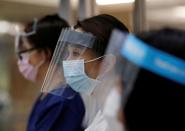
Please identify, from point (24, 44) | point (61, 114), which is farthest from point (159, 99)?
point (24, 44)

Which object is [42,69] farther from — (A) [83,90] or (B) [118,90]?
(B) [118,90]

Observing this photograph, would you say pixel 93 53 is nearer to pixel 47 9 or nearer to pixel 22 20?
pixel 22 20

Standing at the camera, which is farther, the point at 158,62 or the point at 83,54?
the point at 83,54

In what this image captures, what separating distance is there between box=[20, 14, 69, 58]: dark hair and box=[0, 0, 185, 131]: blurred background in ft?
2.57

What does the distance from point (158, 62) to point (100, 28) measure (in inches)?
36.6

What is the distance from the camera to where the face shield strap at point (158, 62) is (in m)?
0.73

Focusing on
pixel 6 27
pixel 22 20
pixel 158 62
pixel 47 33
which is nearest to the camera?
pixel 158 62

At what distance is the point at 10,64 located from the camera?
357cm

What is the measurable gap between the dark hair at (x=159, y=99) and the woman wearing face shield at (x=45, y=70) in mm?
1019

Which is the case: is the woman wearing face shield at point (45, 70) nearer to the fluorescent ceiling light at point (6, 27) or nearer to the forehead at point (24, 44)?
the forehead at point (24, 44)

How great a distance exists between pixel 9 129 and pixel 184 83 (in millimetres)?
3167

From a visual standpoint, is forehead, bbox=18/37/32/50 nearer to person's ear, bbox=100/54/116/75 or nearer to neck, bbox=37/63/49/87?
neck, bbox=37/63/49/87

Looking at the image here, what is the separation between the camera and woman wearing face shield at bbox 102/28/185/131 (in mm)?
738

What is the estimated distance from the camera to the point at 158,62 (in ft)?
2.43
